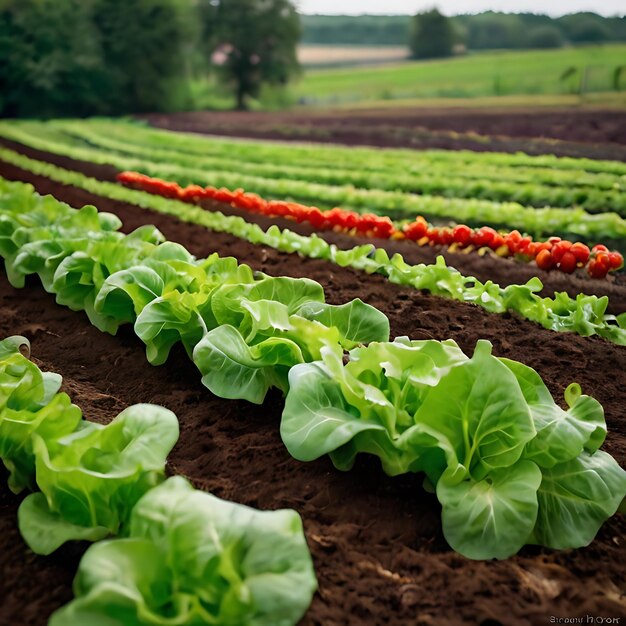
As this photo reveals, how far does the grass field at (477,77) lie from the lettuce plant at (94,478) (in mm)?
10793

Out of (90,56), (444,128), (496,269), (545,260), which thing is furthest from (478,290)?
(90,56)

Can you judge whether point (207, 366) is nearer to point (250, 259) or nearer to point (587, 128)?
point (250, 259)

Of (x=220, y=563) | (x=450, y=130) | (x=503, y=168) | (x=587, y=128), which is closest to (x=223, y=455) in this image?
(x=220, y=563)

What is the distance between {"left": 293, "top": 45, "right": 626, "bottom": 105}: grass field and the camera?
1157 centimetres

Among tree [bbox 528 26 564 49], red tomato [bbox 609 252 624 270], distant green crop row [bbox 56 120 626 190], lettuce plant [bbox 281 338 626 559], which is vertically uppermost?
tree [bbox 528 26 564 49]

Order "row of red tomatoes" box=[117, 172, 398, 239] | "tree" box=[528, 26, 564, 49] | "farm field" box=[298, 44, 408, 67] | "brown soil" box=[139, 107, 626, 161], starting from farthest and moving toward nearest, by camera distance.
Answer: "farm field" box=[298, 44, 408, 67] → "tree" box=[528, 26, 564, 49] → "brown soil" box=[139, 107, 626, 161] → "row of red tomatoes" box=[117, 172, 398, 239]

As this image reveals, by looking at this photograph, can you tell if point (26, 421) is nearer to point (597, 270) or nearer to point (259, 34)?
point (597, 270)

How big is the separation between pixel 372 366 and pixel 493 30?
14.1m

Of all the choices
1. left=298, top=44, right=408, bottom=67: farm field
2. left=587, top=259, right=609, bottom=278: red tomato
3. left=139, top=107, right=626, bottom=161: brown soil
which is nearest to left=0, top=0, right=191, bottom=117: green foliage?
left=139, top=107, right=626, bottom=161: brown soil

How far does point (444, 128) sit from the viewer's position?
52.0 ft

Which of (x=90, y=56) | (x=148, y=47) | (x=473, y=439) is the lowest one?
(x=473, y=439)

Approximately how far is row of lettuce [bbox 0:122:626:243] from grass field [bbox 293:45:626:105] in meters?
4.28

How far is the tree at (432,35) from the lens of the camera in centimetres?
1686

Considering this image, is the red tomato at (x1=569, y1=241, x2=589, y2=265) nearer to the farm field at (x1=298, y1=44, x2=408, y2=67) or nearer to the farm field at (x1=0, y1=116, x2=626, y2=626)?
the farm field at (x1=0, y1=116, x2=626, y2=626)
